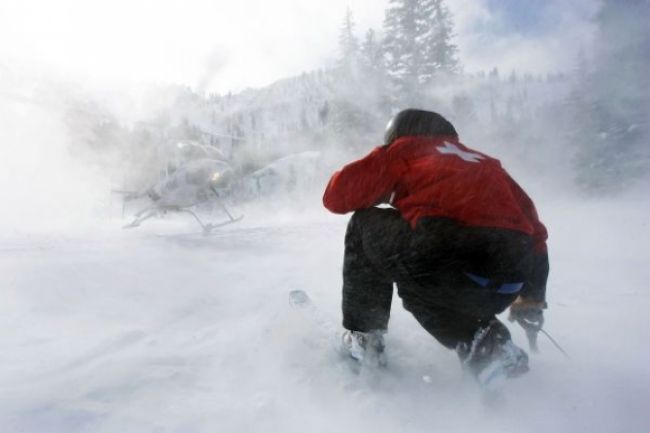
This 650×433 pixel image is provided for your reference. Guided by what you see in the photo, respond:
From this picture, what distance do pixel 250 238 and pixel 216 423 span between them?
5.77 metres

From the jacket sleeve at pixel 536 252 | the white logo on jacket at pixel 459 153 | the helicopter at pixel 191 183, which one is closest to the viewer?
the white logo on jacket at pixel 459 153

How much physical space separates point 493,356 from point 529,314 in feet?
1.63

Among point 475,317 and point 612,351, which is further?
point 612,351

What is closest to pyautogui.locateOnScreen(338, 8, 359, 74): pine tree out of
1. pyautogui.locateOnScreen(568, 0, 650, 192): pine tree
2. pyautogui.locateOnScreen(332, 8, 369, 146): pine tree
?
pyautogui.locateOnScreen(332, 8, 369, 146): pine tree

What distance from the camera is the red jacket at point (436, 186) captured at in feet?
4.43

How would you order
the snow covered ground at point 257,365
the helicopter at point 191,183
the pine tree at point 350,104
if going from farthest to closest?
the pine tree at point 350,104 → the helicopter at point 191,183 → the snow covered ground at point 257,365

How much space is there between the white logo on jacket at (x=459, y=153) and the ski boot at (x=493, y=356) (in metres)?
0.61

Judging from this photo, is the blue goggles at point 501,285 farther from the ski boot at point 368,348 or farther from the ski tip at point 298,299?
the ski tip at point 298,299

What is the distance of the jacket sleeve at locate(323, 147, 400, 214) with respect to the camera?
1.52 meters

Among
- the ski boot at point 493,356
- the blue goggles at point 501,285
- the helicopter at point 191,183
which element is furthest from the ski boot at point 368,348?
the helicopter at point 191,183

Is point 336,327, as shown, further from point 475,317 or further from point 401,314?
point 475,317

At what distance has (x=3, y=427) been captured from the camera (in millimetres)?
1209

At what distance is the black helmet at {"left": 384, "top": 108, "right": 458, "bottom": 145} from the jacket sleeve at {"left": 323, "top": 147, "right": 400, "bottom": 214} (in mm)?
180

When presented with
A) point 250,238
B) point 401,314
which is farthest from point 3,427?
point 250,238
